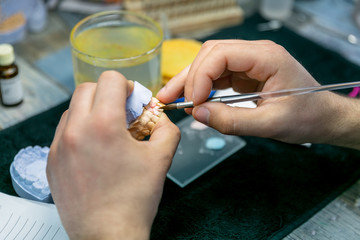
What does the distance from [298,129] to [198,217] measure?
219mm

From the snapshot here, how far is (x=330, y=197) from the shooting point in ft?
2.27

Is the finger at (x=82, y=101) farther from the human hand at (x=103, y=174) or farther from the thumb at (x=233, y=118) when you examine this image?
the thumb at (x=233, y=118)

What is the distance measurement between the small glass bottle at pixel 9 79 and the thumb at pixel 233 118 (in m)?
0.43

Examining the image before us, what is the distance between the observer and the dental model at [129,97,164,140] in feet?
1.98

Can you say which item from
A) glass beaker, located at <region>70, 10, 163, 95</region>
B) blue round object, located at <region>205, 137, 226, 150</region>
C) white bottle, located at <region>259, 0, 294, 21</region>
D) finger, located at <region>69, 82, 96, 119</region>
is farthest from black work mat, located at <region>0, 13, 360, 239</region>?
white bottle, located at <region>259, 0, 294, 21</region>

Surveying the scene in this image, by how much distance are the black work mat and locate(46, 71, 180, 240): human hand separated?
0.15m

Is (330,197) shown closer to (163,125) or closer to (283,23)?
(163,125)

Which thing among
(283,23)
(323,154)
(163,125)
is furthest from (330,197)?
(283,23)

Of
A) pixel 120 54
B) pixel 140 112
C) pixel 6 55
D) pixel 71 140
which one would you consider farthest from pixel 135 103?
pixel 6 55

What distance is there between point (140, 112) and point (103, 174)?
14cm

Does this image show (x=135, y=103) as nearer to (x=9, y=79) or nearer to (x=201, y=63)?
(x=201, y=63)

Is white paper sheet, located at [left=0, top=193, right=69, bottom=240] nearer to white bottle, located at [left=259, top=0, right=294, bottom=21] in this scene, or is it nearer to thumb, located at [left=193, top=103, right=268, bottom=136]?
thumb, located at [left=193, top=103, right=268, bottom=136]

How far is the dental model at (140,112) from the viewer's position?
0.59 meters

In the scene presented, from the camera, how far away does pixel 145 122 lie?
1.98 feet
